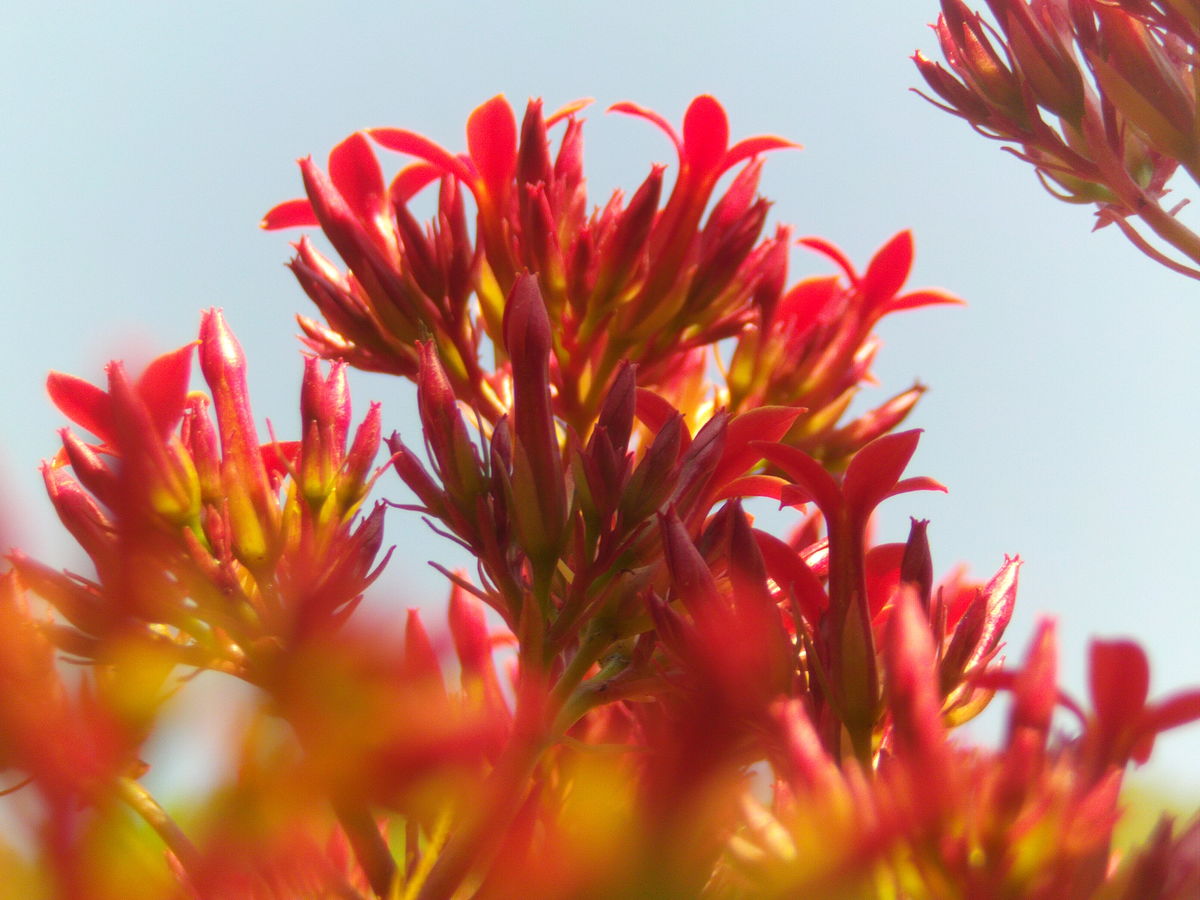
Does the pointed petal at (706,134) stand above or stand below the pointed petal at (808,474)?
above

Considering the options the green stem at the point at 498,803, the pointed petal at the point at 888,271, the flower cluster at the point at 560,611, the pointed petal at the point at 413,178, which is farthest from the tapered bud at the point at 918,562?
the pointed petal at the point at 413,178

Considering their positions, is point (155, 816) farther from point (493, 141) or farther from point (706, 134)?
point (706, 134)

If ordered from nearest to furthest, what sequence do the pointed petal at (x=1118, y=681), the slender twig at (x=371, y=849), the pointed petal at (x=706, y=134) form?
the pointed petal at (x=1118, y=681) < the slender twig at (x=371, y=849) < the pointed petal at (x=706, y=134)

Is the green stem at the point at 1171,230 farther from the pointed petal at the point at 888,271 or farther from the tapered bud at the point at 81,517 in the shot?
the tapered bud at the point at 81,517

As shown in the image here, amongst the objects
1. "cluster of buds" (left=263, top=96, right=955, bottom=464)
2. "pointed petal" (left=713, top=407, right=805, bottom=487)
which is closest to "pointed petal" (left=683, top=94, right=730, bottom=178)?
"cluster of buds" (left=263, top=96, right=955, bottom=464)

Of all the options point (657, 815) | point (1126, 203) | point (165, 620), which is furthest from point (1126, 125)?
point (165, 620)

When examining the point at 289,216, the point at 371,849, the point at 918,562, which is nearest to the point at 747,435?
the point at 918,562

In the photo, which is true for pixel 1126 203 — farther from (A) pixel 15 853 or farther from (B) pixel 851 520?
(A) pixel 15 853
